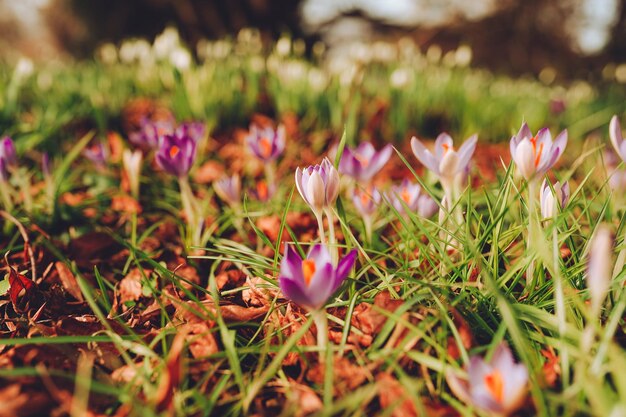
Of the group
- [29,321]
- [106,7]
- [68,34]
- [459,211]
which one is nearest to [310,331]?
[459,211]

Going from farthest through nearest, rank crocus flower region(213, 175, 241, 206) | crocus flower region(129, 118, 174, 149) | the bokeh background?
the bokeh background → crocus flower region(129, 118, 174, 149) → crocus flower region(213, 175, 241, 206)

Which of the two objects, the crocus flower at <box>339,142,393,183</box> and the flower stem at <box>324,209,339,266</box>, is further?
the crocus flower at <box>339,142,393,183</box>

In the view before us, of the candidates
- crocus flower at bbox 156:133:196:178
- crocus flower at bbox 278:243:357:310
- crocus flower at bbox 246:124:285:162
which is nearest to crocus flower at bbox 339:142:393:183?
crocus flower at bbox 246:124:285:162

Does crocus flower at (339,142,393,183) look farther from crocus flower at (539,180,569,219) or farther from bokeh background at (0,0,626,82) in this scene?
bokeh background at (0,0,626,82)

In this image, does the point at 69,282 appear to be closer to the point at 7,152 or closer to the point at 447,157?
the point at 7,152

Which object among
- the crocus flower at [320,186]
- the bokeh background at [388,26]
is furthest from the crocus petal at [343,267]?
the bokeh background at [388,26]

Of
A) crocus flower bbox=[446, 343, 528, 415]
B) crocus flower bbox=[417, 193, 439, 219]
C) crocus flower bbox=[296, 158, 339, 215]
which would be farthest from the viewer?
crocus flower bbox=[417, 193, 439, 219]

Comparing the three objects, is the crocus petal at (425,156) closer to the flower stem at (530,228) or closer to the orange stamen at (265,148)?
the flower stem at (530,228)
